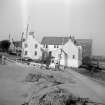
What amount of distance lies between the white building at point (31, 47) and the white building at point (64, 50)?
0.16 metres

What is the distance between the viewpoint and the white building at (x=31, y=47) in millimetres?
3100

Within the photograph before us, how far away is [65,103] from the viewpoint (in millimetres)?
1566

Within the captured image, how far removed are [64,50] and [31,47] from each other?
728 millimetres

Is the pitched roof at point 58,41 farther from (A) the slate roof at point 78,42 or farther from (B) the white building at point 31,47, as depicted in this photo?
(B) the white building at point 31,47

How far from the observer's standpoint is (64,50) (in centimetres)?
303

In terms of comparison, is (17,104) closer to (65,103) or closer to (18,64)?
(65,103)

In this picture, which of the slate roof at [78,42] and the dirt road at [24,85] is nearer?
the dirt road at [24,85]

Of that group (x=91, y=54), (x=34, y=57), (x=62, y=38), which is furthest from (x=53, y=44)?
(x=91, y=54)

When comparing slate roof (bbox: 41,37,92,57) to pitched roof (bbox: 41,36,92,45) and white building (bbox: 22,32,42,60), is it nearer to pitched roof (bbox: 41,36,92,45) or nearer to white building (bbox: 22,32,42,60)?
pitched roof (bbox: 41,36,92,45)

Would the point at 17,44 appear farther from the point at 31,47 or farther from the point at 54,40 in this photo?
the point at 54,40

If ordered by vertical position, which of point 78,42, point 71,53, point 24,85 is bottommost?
point 24,85

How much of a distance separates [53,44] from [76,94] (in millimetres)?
1428

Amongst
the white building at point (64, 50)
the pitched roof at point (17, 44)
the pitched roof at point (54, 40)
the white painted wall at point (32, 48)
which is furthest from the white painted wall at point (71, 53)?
the pitched roof at point (17, 44)

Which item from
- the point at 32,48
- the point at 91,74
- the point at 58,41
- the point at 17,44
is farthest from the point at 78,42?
the point at 17,44
